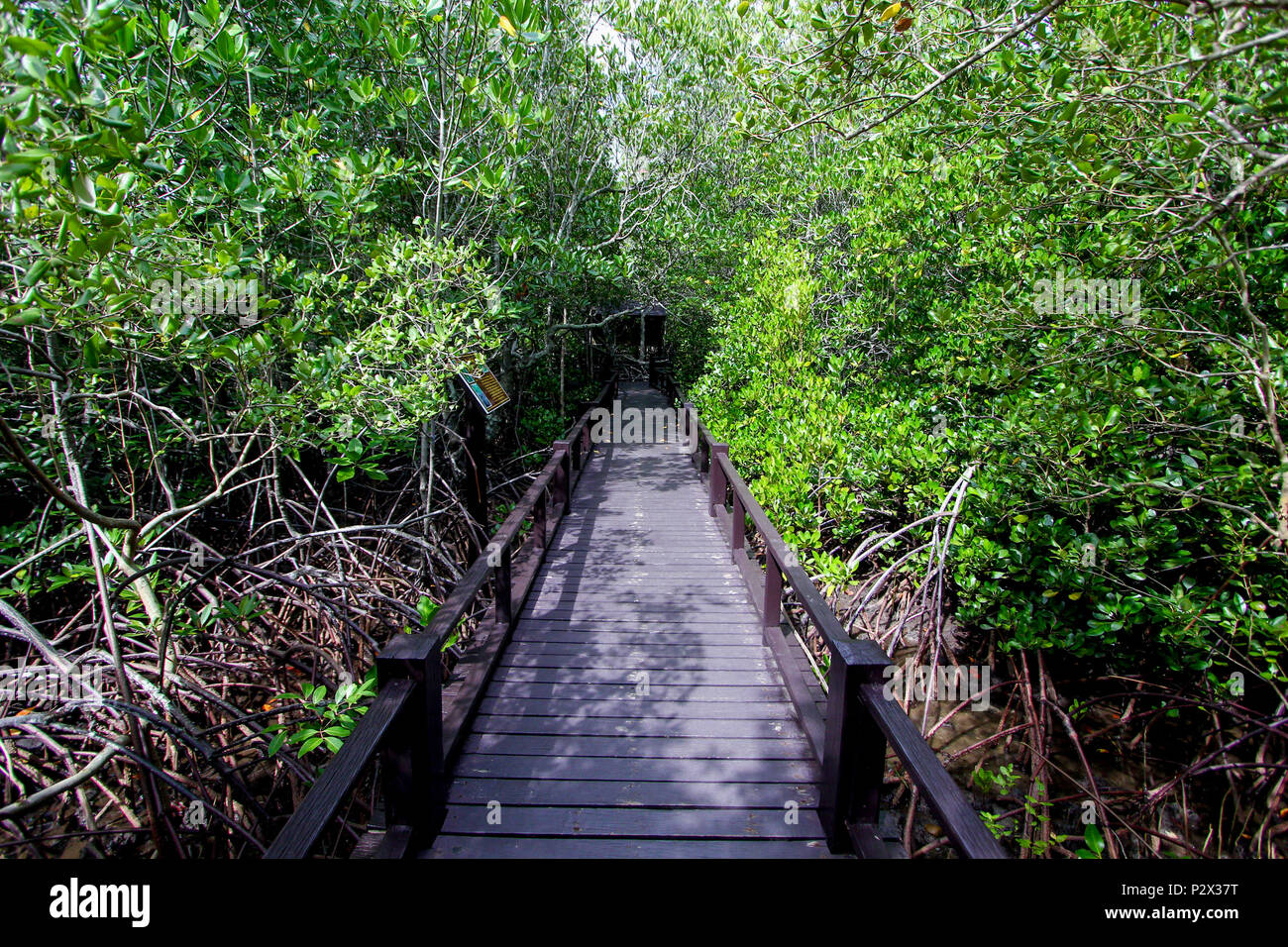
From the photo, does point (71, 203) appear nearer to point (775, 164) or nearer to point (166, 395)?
point (166, 395)

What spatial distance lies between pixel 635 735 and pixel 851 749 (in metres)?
1.24

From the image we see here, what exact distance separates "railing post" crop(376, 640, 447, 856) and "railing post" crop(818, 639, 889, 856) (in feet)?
4.98

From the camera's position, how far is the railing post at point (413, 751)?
2.21m

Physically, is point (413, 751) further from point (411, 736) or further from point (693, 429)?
point (693, 429)

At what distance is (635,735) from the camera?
3.14 m

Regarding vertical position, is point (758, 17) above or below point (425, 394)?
above

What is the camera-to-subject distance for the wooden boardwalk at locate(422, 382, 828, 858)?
98.9 inches

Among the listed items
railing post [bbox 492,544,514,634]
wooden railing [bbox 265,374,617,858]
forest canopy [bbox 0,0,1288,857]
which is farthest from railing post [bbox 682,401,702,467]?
wooden railing [bbox 265,374,617,858]

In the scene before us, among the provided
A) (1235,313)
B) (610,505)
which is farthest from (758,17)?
(1235,313)

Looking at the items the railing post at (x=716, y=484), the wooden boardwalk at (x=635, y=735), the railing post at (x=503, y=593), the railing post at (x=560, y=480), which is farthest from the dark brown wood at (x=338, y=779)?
the railing post at (x=716, y=484)

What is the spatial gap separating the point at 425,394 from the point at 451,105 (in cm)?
264

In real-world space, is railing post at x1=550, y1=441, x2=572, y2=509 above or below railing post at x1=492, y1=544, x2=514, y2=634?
above

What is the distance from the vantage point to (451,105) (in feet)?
16.7

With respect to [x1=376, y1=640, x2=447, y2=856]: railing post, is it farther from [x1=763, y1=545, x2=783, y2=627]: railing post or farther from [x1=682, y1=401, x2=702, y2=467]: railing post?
[x1=682, y1=401, x2=702, y2=467]: railing post
